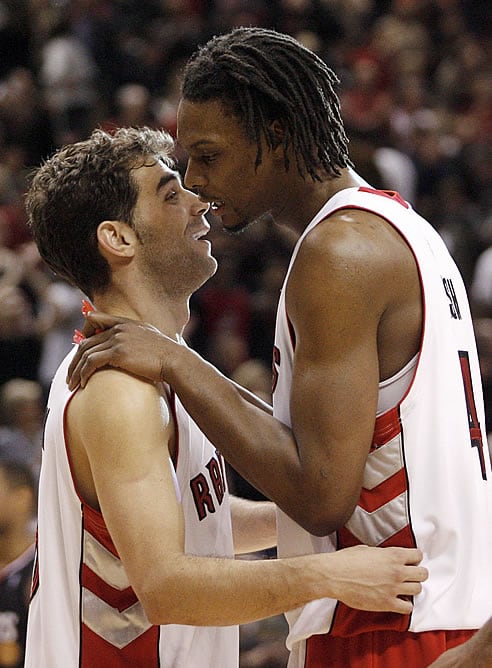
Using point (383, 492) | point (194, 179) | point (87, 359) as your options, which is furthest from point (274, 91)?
point (383, 492)

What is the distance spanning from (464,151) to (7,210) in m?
3.96

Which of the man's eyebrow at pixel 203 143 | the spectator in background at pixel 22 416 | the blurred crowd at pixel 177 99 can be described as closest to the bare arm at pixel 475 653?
the man's eyebrow at pixel 203 143

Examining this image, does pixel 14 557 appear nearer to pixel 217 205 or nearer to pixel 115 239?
pixel 115 239

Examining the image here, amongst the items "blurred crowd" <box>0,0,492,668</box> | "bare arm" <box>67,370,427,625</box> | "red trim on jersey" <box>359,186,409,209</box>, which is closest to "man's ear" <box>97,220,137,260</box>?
"bare arm" <box>67,370,427,625</box>

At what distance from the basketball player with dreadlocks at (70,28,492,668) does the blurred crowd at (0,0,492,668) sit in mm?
4312

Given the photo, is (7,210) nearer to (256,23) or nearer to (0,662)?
(256,23)

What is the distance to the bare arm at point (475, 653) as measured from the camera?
2547 mm

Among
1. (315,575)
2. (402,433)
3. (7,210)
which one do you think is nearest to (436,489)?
(402,433)

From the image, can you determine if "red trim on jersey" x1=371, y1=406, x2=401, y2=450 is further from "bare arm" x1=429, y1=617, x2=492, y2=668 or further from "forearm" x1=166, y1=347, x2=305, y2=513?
"bare arm" x1=429, y1=617, x2=492, y2=668

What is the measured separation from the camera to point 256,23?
1170cm

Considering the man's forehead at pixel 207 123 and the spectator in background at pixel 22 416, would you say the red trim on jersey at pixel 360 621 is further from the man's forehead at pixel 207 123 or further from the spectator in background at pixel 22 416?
the spectator in background at pixel 22 416

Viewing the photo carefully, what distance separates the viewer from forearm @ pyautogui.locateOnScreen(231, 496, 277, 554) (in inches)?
143

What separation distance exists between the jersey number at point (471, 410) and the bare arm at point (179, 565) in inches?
13.4

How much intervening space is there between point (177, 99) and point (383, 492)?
8.58 meters
